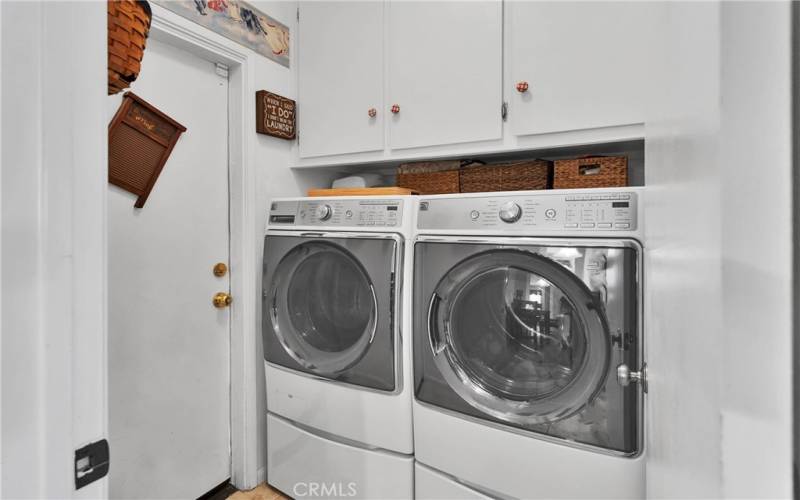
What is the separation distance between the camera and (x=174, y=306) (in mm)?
1587

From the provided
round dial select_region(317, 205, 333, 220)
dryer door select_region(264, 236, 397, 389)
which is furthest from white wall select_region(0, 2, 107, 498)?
round dial select_region(317, 205, 333, 220)

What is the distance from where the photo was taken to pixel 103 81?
493mm

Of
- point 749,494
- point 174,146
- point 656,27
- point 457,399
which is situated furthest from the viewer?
point 174,146

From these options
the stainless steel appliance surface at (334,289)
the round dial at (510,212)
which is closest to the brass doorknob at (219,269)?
the stainless steel appliance surface at (334,289)

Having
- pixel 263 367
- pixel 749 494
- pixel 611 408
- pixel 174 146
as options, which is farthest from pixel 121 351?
pixel 749 494

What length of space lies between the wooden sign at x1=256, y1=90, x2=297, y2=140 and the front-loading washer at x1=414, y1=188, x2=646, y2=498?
2.82 ft

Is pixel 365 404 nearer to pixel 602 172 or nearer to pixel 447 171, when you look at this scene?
pixel 447 171

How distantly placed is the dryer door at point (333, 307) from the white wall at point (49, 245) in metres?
0.93

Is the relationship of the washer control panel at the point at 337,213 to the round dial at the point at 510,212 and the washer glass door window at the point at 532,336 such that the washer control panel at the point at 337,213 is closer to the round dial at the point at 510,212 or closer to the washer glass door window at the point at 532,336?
the washer glass door window at the point at 532,336

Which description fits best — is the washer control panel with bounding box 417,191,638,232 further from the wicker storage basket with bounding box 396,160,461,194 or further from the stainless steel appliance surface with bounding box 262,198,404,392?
the wicker storage basket with bounding box 396,160,461,194

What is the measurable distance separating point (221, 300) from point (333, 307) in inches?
22.3

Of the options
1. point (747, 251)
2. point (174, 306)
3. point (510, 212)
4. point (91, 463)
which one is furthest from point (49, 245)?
point (174, 306)

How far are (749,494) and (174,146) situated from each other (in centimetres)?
180

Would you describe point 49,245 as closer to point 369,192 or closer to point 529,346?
point 529,346
